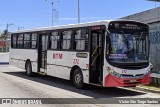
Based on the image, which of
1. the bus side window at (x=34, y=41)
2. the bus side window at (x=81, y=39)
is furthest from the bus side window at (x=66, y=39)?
the bus side window at (x=34, y=41)

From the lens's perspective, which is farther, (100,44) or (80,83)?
(80,83)

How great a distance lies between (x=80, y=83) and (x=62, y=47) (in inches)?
95.5

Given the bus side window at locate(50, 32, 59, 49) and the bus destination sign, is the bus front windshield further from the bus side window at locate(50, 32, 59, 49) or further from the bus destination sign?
the bus side window at locate(50, 32, 59, 49)

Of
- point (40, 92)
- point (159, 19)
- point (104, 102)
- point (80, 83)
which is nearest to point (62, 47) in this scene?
point (80, 83)

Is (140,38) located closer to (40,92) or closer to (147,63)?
(147,63)

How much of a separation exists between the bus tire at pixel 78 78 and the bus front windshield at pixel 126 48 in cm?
223

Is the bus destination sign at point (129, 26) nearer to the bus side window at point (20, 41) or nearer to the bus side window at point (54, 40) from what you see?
the bus side window at point (54, 40)

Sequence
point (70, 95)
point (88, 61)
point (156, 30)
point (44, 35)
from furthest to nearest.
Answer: point (156, 30) < point (44, 35) < point (88, 61) < point (70, 95)

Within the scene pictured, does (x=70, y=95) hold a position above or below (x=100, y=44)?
below

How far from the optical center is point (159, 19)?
71.3 feet

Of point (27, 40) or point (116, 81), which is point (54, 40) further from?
point (116, 81)

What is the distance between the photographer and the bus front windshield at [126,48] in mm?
13328

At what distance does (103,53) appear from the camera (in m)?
13.5

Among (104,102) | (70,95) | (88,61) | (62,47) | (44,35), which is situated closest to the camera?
(104,102)
